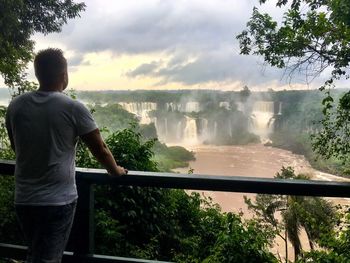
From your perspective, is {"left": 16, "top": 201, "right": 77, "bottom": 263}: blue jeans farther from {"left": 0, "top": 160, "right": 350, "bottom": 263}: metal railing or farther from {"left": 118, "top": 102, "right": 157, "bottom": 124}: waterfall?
{"left": 118, "top": 102, "right": 157, "bottom": 124}: waterfall

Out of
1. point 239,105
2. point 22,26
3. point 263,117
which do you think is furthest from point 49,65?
point 239,105

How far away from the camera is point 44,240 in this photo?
4.45 feet

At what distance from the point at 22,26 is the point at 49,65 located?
819cm

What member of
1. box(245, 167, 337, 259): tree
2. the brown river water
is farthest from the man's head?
the brown river water

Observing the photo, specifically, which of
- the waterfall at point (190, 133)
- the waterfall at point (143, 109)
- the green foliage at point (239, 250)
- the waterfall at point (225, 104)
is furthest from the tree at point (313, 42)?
the waterfall at point (225, 104)

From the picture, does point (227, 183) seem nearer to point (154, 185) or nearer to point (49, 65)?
point (154, 185)

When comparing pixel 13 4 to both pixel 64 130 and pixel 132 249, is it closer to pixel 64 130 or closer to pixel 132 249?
pixel 132 249

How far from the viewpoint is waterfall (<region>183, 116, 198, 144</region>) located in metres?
53.0

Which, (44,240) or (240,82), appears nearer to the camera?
(44,240)

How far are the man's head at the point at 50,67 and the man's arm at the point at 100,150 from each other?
0.71 ft

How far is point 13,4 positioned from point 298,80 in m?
5.74

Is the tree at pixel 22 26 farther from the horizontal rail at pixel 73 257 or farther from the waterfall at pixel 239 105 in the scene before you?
the waterfall at pixel 239 105

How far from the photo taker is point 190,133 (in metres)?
53.4

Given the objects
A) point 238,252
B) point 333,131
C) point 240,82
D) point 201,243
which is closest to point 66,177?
point 238,252
